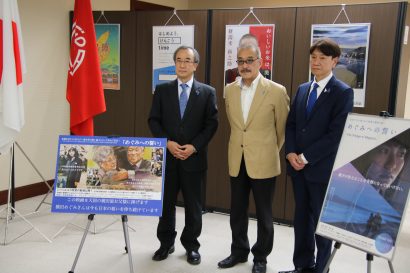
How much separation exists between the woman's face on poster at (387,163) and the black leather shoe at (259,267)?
1.08 meters

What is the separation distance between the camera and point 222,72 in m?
3.81

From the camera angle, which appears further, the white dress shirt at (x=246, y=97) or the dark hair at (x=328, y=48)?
the white dress shirt at (x=246, y=97)

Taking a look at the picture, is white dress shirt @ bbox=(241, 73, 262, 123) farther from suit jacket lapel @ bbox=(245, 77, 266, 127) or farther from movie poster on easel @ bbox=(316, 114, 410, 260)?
movie poster on easel @ bbox=(316, 114, 410, 260)

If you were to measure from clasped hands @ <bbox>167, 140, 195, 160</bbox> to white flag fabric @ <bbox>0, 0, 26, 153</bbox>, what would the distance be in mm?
1253

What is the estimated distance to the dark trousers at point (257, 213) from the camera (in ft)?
8.87

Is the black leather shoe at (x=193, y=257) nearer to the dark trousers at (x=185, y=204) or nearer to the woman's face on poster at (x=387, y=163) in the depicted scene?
the dark trousers at (x=185, y=204)

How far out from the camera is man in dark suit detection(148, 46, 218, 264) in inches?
108

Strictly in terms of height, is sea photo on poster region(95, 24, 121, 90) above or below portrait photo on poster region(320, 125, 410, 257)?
above

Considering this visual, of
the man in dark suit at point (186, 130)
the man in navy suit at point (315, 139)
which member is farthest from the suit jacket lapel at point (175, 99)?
the man in navy suit at point (315, 139)

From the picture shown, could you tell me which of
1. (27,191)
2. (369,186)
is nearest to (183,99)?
(369,186)

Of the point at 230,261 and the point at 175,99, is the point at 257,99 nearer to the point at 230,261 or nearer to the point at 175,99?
the point at 175,99

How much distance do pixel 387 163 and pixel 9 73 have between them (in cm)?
264

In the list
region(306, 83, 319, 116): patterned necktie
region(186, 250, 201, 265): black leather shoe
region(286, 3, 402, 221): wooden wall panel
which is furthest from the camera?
region(286, 3, 402, 221): wooden wall panel

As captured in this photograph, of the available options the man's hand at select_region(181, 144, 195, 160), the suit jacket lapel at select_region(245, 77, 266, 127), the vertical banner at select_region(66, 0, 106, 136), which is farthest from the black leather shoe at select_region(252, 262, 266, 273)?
the vertical banner at select_region(66, 0, 106, 136)
